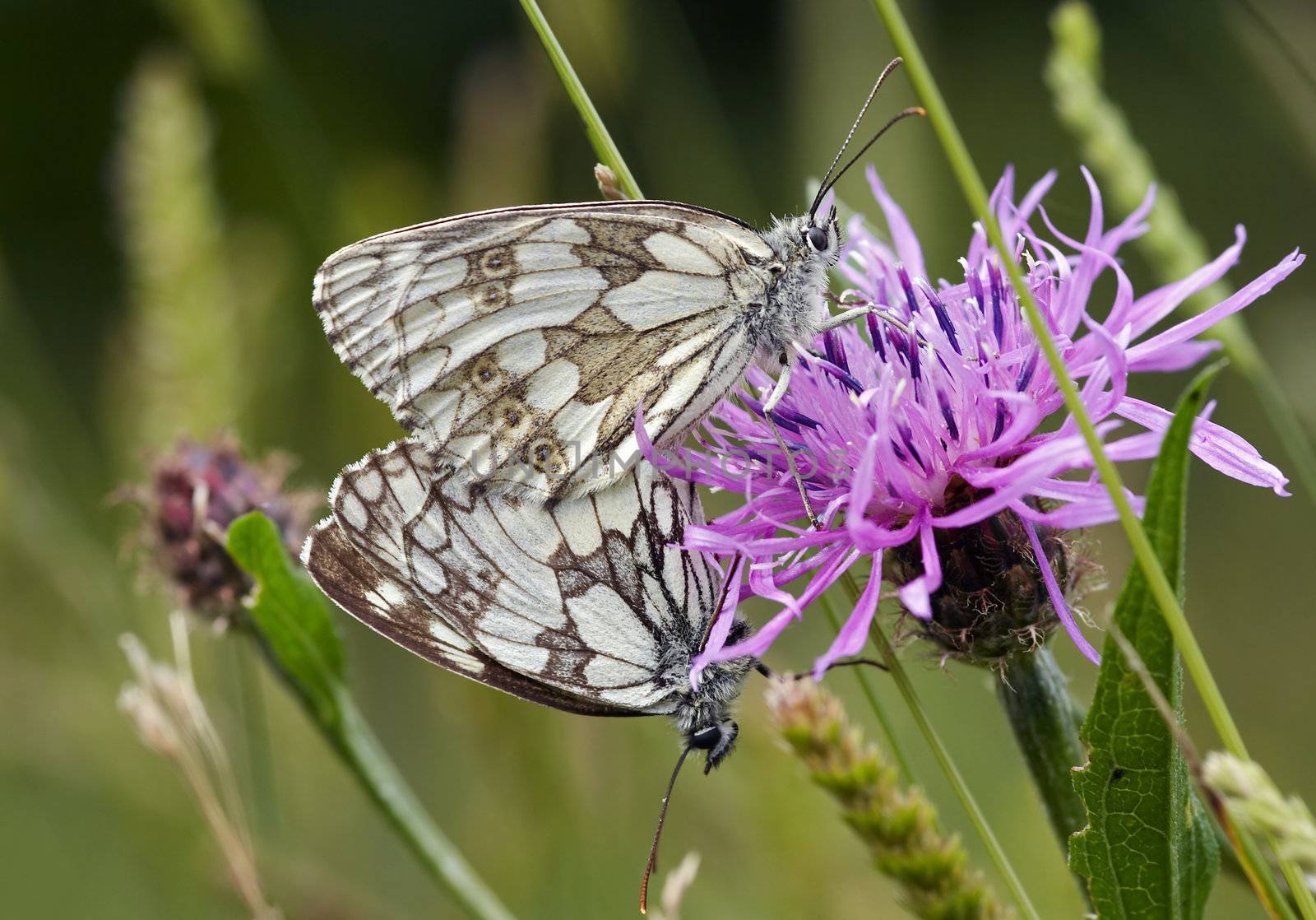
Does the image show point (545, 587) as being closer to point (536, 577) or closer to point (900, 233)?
point (536, 577)

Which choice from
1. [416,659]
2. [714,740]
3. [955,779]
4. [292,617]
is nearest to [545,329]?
[292,617]

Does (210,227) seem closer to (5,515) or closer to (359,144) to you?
(5,515)

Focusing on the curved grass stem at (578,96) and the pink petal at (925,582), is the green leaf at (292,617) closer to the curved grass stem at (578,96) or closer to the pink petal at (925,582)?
the curved grass stem at (578,96)

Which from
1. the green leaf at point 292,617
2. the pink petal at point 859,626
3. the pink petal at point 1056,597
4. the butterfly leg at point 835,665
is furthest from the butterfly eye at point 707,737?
the green leaf at point 292,617

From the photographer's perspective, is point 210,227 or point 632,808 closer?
point 210,227

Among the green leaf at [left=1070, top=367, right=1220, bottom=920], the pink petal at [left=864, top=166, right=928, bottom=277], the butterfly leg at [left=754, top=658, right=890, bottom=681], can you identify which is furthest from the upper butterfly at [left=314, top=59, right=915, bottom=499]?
the green leaf at [left=1070, top=367, right=1220, bottom=920]

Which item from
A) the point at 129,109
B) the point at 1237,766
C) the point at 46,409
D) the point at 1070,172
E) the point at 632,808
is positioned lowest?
the point at 1237,766

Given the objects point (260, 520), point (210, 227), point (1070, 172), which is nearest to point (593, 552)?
point (260, 520)
